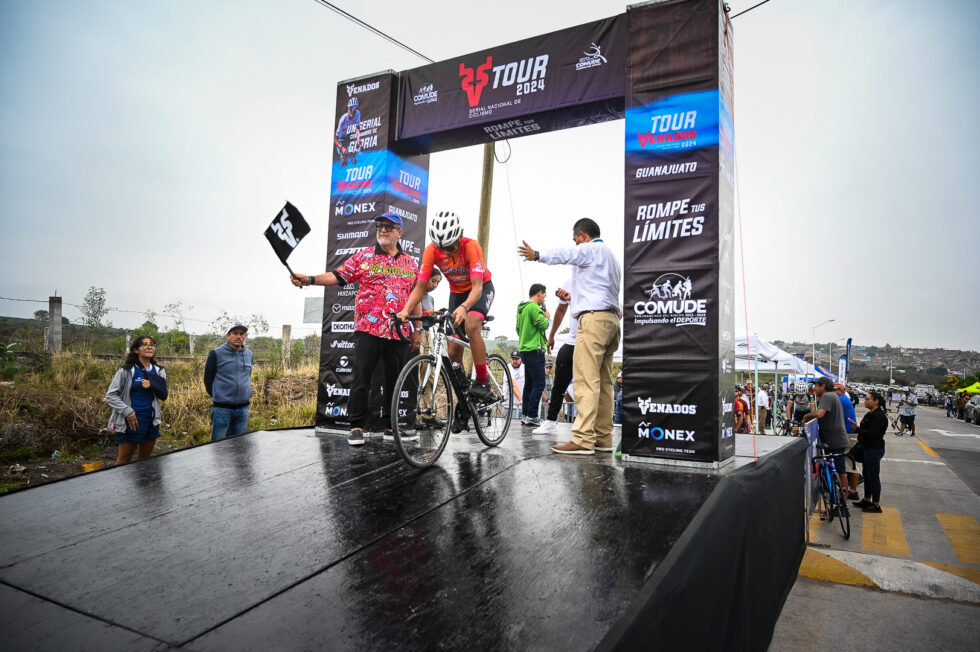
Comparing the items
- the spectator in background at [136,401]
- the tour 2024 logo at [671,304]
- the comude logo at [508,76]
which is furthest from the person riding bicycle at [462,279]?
the spectator in background at [136,401]

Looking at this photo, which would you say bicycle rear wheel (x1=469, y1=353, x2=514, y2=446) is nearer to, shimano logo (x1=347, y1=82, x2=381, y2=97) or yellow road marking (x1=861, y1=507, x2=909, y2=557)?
shimano logo (x1=347, y1=82, x2=381, y2=97)

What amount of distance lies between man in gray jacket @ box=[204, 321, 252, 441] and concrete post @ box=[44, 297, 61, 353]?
6752mm

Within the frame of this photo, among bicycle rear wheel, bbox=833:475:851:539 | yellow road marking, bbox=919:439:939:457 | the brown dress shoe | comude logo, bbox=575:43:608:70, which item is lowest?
yellow road marking, bbox=919:439:939:457

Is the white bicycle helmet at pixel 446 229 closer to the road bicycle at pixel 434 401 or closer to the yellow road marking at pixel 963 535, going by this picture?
the road bicycle at pixel 434 401

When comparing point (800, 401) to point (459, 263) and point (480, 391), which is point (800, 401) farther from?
point (459, 263)

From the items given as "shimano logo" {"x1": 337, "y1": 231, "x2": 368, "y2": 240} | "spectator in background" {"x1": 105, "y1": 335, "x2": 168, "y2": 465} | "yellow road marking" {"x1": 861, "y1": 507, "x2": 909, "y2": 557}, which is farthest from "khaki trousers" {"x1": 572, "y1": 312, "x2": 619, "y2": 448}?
"yellow road marking" {"x1": 861, "y1": 507, "x2": 909, "y2": 557}

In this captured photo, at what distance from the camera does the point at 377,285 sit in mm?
5016

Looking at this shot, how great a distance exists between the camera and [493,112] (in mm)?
6305

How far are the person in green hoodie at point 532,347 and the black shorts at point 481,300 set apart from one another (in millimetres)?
1914

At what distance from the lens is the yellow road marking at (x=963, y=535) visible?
27.6 feet

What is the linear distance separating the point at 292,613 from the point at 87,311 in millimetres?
16355

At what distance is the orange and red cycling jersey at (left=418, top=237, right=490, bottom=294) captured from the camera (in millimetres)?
4750

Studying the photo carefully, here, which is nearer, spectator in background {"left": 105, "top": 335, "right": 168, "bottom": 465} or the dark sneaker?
the dark sneaker

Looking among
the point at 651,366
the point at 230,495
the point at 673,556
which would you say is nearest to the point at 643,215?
the point at 651,366
